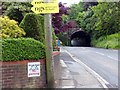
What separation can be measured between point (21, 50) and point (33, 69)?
2.06 ft

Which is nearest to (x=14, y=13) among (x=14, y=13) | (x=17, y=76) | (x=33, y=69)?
(x=14, y=13)

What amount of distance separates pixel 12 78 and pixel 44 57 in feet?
4.11

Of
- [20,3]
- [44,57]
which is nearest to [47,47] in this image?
[44,57]

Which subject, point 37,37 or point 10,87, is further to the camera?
point 37,37

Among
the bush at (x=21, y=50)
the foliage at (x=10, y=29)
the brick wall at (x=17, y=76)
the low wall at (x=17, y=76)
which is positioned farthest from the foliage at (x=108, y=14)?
the brick wall at (x=17, y=76)

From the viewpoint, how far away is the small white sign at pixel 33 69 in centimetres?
874

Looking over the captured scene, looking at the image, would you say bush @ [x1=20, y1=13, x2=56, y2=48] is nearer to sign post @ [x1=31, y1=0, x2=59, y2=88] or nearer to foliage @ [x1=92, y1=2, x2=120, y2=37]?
sign post @ [x1=31, y1=0, x2=59, y2=88]

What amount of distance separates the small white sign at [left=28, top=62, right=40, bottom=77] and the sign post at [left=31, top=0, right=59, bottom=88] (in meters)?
0.29

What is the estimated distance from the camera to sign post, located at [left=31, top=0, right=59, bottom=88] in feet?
27.6

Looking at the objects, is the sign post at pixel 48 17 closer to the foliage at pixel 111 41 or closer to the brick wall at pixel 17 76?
the brick wall at pixel 17 76

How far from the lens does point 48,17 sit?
28.1 ft

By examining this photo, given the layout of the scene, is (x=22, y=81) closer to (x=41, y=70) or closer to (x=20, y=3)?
(x=41, y=70)

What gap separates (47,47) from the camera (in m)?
8.76

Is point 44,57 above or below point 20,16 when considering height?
below
